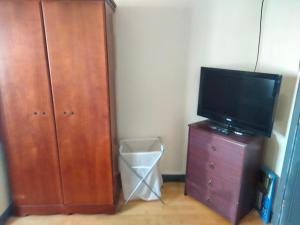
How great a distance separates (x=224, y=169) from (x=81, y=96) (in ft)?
4.35

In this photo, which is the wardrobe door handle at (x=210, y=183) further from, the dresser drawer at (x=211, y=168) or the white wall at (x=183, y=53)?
the white wall at (x=183, y=53)

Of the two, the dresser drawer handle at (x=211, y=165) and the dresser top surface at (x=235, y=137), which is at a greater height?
the dresser top surface at (x=235, y=137)

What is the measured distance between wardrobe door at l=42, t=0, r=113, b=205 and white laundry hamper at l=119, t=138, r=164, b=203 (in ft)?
0.76

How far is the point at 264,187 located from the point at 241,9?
1623 millimetres

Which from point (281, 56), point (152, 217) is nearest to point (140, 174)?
point (152, 217)

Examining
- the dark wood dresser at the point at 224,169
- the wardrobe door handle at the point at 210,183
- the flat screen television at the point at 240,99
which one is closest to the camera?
the flat screen television at the point at 240,99

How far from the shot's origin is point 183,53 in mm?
2309

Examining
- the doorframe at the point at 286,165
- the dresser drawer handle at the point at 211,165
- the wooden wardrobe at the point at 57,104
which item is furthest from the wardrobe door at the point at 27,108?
the doorframe at the point at 286,165

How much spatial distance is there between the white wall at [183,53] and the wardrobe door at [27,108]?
749 mm

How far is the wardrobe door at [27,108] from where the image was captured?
5.61 feet

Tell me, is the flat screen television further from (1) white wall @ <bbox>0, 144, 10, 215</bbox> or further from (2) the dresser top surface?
(1) white wall @ <bbox>0, 144, 10, 215</bbox>

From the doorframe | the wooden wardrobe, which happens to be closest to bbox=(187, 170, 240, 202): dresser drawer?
the doorframe

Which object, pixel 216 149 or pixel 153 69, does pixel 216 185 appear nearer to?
pixel 216 149

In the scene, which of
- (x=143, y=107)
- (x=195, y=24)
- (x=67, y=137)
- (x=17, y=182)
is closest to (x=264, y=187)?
(x=143, y=107)
